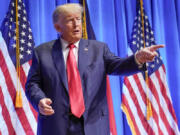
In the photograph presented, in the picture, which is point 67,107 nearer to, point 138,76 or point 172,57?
point 138,76

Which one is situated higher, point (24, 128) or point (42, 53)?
point (42, 53)

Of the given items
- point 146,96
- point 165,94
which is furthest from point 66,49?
point 165,94

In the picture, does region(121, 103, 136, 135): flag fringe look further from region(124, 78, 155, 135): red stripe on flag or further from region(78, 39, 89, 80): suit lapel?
region(78, 39, 89, 80): suit lapel

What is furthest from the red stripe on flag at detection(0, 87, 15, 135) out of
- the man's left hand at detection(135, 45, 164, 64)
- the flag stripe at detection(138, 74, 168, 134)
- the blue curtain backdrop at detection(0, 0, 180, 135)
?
the man's left hand at detection(135, 45, 164, 64)

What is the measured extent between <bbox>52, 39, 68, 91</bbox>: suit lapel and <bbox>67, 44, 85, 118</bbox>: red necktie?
3 centimetres

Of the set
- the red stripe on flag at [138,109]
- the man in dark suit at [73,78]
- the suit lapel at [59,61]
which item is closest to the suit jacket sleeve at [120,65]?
the man in dark suit at [73,78]

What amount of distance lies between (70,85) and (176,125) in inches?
82.7

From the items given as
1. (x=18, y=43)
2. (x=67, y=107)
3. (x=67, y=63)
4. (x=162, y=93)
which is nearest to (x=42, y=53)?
(x=67, y=63)

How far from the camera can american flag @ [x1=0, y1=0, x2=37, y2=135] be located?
2.53 meters

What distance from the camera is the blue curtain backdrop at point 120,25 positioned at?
277 cm

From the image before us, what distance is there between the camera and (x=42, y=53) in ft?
5.18

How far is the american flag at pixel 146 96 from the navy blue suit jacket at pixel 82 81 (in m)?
1.49

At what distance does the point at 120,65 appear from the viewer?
147 centimetres

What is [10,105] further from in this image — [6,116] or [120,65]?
[120,65]
